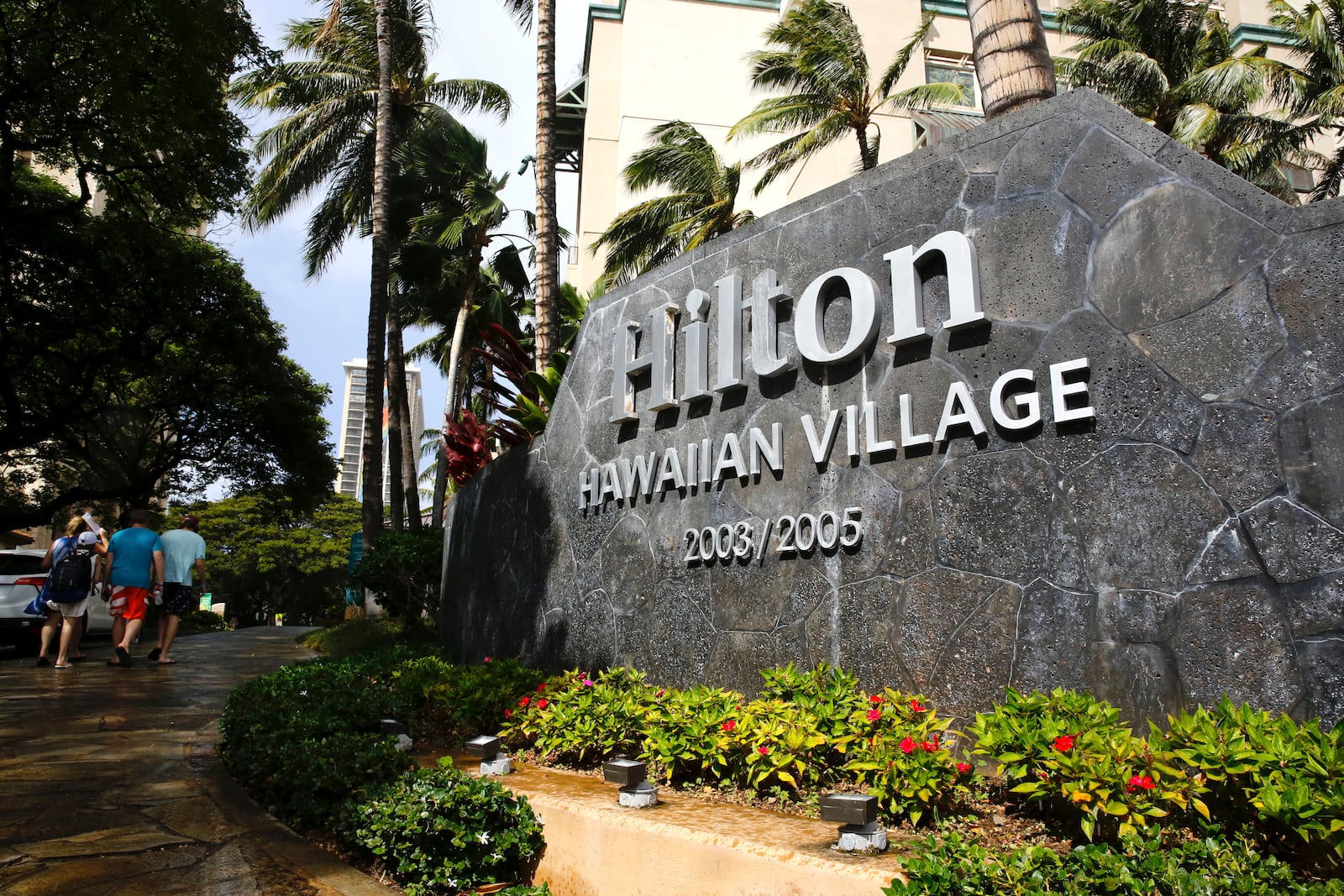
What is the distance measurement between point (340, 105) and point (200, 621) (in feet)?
50.5

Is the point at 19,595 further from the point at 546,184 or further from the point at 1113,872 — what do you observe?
the point at 1113,872

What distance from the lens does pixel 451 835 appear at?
371 cm

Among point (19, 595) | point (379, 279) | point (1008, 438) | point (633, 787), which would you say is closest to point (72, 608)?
point (19, 595)

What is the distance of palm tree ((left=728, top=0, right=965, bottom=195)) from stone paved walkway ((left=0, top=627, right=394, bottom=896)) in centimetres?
1799

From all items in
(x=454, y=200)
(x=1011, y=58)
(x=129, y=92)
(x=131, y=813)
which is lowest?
(x=131, y=813)

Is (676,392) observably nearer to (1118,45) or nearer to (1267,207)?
(1267,207)

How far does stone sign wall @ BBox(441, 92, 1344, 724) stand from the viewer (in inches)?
144

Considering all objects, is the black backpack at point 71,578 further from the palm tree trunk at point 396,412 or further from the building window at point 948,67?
the building window at point 948,67

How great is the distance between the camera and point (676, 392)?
21.5 ft

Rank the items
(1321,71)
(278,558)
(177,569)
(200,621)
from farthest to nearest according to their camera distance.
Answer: (278,558)
(200,621)
(1321,71)
(177,569)

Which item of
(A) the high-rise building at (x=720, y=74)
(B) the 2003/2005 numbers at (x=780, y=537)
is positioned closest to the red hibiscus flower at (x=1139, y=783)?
(B) the 2003/2005 numbers at (x=780, y=537)

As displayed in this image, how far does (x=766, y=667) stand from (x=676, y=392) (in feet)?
6.94

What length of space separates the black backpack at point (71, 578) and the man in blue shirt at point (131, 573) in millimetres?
197

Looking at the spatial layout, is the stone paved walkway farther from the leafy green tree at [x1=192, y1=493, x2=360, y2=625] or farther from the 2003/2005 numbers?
the leafy green tree at [x1=192, y1=493, x2=360, y2=625]
